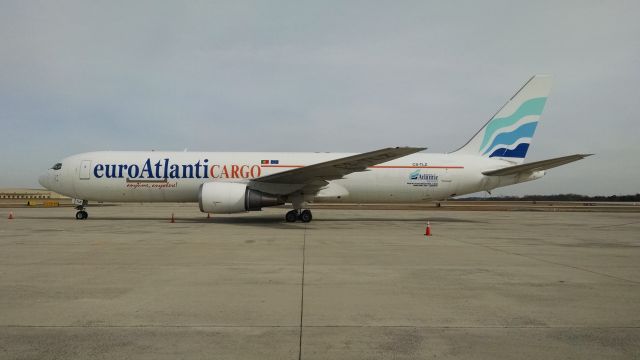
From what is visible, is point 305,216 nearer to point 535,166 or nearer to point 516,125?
point 535,166

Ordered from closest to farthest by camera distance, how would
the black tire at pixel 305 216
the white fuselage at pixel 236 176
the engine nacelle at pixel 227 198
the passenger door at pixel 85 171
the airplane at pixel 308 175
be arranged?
1. the engine nacelle at pixel 227 198
2. the airplane at pixel 308 175
3. the black tire at pixel 305 216
4. the white fuselage at pixel 236 176
5. the passenger door at pixel 85 171

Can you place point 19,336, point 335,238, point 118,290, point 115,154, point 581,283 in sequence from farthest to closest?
point 115,154 → point 335,238 → point 581,283 → point 118,290 → point 19,336

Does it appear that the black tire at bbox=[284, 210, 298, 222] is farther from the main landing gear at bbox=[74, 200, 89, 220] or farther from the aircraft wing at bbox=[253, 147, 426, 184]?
the main landing gear at bbox=[74, 200, 89, 220]

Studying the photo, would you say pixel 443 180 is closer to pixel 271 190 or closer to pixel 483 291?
pixel 271 190

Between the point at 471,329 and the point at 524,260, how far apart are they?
5003 millimetres

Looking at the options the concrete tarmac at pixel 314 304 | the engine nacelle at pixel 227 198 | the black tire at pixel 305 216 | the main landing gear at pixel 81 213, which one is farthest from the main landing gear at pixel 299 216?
the main landing gear at pixel 81 213

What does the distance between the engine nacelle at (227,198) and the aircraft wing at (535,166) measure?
11.1m

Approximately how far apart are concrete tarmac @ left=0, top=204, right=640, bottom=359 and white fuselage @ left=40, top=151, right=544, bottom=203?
9.12m

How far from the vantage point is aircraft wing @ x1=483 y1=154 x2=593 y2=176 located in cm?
1652

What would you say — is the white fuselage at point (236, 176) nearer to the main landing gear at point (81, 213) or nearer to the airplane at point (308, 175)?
the airplane at point (308, 175)

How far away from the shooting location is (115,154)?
19016mm

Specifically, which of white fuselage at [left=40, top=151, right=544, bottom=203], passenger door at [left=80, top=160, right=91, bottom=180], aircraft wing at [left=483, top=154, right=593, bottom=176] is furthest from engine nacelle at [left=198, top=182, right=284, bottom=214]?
aircraft wing at [left=483, top=154, right=593, bottom=176]

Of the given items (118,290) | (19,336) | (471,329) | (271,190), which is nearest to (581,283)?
(471,329)

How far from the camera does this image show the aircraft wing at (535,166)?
16.5m
